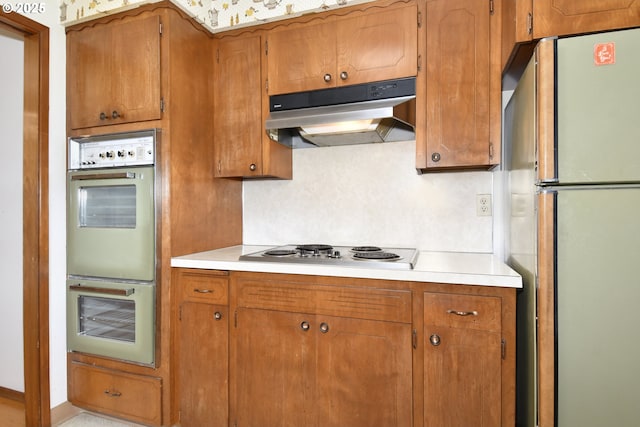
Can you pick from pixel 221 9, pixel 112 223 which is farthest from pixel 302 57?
pixel 112 223

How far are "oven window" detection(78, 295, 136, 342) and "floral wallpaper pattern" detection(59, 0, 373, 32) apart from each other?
1.63 meters

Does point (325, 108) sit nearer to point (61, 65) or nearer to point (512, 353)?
point (512, 353)

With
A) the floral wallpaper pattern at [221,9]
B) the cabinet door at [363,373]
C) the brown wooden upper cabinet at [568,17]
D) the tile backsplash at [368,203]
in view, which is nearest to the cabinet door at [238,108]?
the floral wallpaper pattern at [221,9]

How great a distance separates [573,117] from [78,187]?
245 cm

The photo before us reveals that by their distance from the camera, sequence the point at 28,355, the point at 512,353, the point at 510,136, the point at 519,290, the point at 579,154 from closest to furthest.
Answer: the point at 579,154 < the point at 512,353 < the point at 519,290 < the point at 510,136 < the point at 28,355

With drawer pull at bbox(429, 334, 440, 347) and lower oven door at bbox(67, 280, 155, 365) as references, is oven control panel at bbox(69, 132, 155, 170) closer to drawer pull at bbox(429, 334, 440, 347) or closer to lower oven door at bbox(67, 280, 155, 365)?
lower oven door at bbox(67, 280, 155, 365)

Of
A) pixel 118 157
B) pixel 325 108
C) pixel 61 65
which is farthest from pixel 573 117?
pixel 61 65

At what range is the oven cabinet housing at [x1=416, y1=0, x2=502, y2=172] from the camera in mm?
1659

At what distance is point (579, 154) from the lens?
118cm

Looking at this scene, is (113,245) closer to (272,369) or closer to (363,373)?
(272,369)

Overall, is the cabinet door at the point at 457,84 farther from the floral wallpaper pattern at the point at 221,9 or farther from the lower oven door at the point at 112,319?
the lower oven door at the point at 112,319

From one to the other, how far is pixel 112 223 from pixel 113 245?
6.1 inches

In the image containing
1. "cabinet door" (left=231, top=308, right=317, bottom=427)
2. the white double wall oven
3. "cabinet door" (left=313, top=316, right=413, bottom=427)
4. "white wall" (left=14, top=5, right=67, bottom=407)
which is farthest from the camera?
"white wall" (left=14, top=5, right=67, bottom=407)
